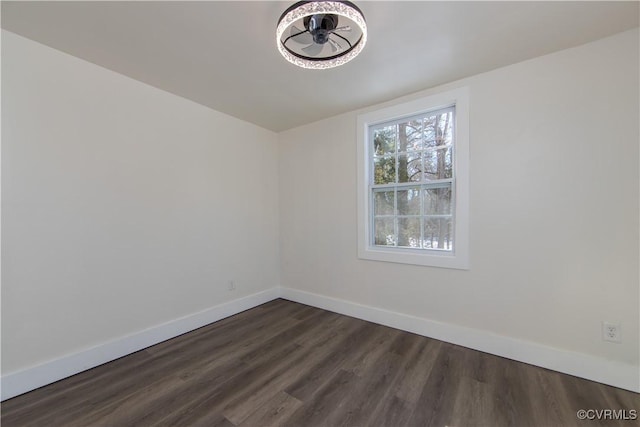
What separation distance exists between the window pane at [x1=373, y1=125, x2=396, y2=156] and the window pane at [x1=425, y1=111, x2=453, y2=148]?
353 millimetres

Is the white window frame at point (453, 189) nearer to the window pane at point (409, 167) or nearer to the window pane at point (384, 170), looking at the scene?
the window pane at point (384, 170)

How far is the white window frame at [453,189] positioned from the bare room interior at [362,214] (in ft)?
0.06

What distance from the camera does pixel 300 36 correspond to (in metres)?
1.61

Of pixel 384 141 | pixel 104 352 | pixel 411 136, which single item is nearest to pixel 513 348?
pixel 411 136

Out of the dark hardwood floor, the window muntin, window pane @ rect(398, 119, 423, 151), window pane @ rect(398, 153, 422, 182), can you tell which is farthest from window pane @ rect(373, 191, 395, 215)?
the dark hardwood floor

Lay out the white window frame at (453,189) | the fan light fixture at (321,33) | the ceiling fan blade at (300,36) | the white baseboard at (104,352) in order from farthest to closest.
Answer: the white window frame at (453,189)
the white baseboard at (104,352)
the ceiling fan blade at (300,36)
the fan light fixture at (321,33)

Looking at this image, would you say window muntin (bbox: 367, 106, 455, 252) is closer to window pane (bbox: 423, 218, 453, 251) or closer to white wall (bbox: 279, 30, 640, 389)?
window pane (bbox: 423, 218, 453, 251)

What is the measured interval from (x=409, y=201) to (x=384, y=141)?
75 cm

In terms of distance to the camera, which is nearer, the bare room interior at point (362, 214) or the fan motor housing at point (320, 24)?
the fan motor housing at point (320, 24)

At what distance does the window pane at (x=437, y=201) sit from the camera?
246 centimetres

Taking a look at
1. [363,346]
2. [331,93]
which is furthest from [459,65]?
[363,346]

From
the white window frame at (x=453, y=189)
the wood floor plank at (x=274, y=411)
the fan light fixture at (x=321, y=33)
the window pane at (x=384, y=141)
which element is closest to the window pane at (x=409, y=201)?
the white window frame at (x=453, y=189)

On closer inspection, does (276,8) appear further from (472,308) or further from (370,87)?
(472,308)
